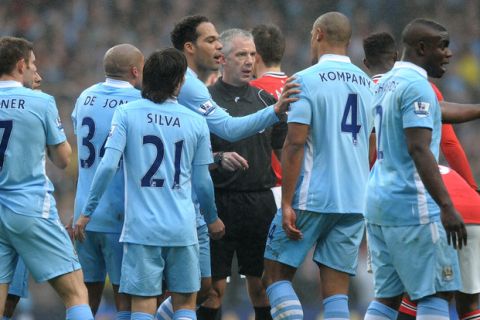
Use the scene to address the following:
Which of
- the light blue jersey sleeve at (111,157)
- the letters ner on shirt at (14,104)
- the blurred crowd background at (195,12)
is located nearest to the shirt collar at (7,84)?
the letters ner on shirt at (14,104)

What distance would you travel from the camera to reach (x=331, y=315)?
7340 mm

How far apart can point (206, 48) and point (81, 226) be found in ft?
5.66

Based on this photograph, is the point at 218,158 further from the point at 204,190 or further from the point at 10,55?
the point at 10,55

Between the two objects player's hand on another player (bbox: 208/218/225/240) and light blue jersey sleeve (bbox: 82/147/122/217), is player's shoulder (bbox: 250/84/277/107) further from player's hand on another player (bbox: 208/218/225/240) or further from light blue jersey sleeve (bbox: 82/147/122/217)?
light blue jersey sleeve (bbox: 82/147/122/217)

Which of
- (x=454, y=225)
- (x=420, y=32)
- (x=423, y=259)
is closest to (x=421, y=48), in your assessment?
(x=420, y=32)

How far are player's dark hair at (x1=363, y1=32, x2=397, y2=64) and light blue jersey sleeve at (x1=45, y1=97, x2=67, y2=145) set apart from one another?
2271 millimetres

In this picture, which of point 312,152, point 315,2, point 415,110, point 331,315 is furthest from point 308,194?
point 315,2

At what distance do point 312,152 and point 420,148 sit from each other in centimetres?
119

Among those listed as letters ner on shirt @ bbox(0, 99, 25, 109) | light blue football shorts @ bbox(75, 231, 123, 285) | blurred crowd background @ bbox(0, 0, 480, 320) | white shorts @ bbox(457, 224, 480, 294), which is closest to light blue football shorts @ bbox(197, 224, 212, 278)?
light blue football shorts @ bbox(75, 231, 123, 285)

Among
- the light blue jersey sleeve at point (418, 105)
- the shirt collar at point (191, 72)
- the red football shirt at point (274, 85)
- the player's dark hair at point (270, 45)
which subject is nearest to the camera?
the light blue jersey sleeve at point (418, 105)

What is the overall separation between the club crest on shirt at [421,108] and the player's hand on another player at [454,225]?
533 mm

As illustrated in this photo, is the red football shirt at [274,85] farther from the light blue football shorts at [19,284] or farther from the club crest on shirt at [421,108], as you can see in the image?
the club crest on shirt at [421,108]

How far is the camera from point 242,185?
8.23 meters

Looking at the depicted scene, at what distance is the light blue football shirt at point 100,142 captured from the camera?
759cm
